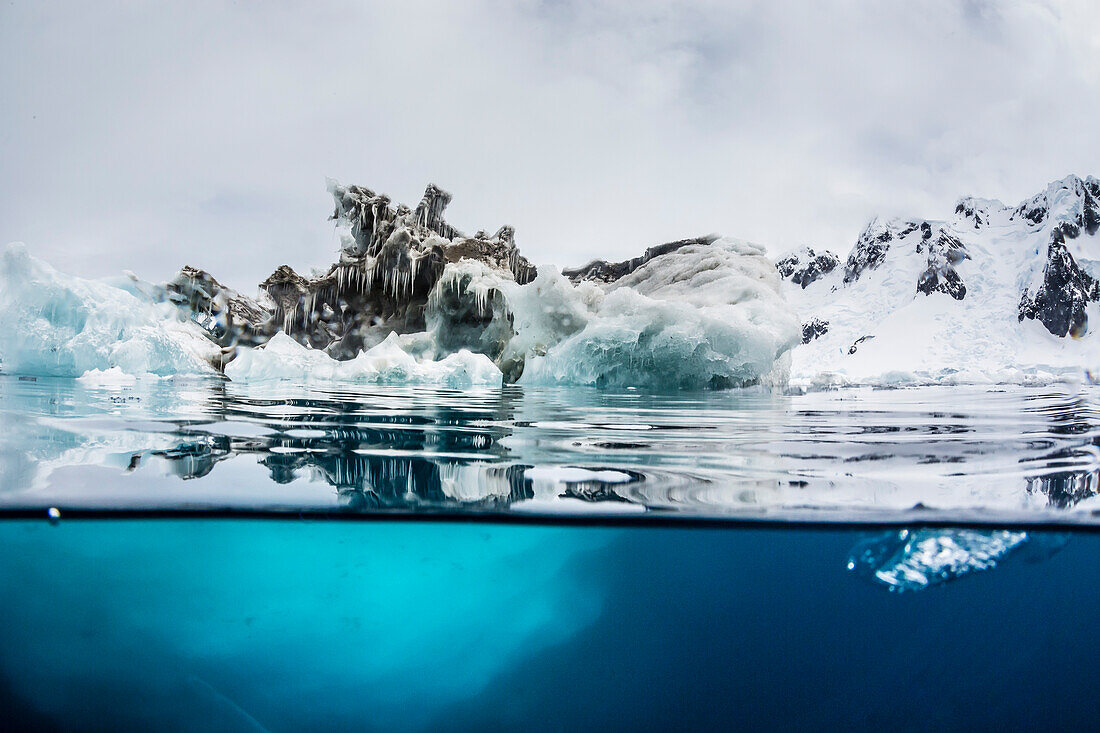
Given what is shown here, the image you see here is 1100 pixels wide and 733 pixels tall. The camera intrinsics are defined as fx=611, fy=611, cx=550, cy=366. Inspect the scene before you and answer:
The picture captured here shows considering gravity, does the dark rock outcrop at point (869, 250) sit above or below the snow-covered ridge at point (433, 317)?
above

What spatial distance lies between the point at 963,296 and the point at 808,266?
1896 centimetres

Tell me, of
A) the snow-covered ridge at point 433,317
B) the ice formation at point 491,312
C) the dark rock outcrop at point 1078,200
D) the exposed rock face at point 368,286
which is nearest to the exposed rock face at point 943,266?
the dark rock outcrop at point 1078,200

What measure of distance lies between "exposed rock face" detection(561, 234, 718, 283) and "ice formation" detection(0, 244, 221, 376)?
9.77m

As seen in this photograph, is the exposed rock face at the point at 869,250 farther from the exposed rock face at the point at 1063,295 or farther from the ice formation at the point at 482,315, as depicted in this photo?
the exposed rock face at the point at 1063,295

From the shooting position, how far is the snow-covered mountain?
26891 mm

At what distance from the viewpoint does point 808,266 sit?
199 ft

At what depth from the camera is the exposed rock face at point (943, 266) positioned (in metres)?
41.3

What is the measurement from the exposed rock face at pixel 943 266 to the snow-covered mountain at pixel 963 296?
0.10 metres

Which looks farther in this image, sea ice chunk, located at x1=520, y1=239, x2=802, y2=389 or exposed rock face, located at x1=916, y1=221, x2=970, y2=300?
exposed rock face, located at x1=916, y1=221, x2=970, y2=300

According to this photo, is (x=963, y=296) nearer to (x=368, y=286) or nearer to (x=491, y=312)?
(x=491, y=312)

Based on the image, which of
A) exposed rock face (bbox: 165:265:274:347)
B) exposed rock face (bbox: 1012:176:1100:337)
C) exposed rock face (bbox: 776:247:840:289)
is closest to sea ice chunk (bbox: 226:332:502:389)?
exposed rock face (bbox: 165:265:274:347)

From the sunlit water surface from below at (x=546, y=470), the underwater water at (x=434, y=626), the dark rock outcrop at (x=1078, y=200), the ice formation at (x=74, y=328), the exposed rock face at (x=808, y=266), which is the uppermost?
the exposed rock face at (x=808, y=266)

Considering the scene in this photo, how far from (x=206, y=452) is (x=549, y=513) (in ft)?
8.35

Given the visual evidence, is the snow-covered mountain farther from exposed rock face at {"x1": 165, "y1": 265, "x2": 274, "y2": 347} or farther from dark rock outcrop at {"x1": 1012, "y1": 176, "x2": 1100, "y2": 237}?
exposed rock face at {"x1": 165, "y1": 265, "x2": 274, "y2": 347}
